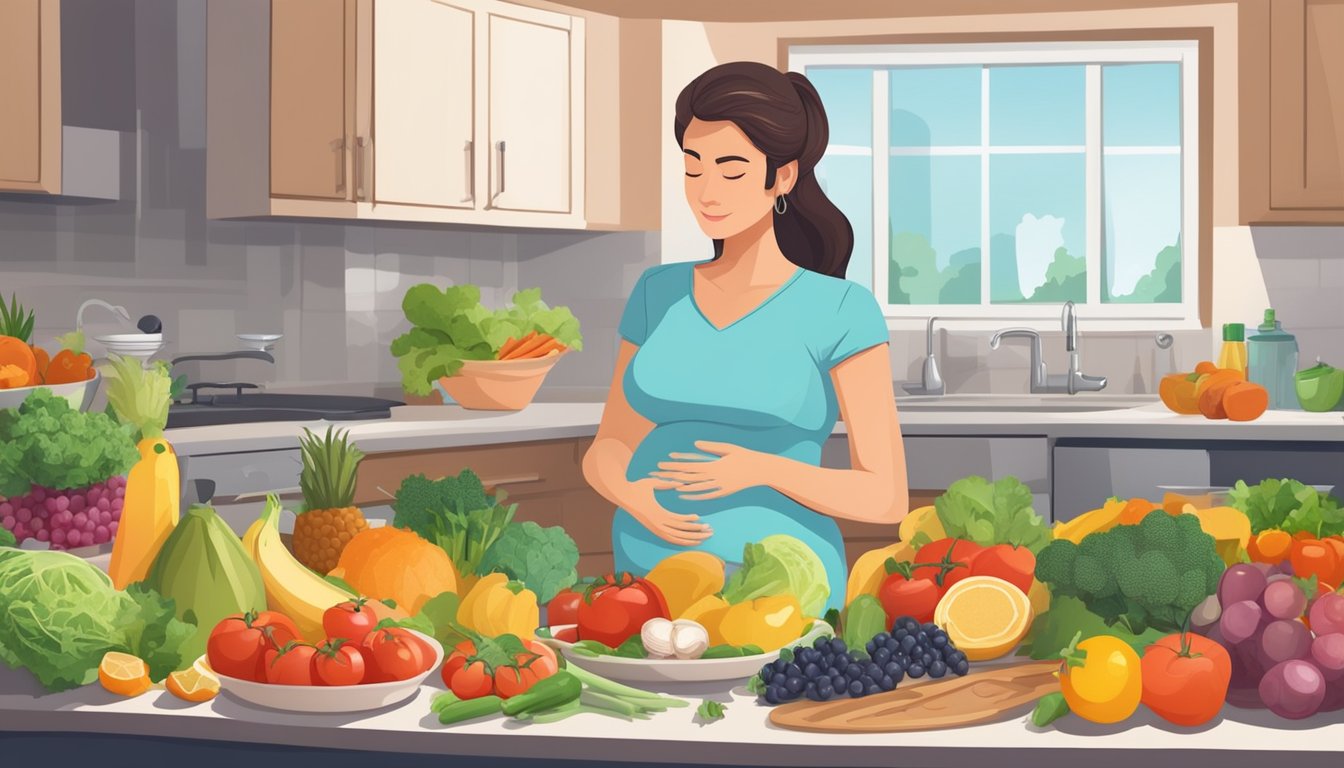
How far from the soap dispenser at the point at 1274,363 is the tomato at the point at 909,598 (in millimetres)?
2859

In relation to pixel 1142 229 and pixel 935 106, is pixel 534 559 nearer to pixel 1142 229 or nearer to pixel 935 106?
pixel 935 106

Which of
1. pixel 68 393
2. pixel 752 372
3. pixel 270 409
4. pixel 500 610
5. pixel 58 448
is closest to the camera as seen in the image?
pixel 500 610

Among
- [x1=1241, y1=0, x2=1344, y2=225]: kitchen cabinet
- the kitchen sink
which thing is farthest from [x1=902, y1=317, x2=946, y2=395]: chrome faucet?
[x1=1241, y1=0, x2=1344, y2=225]: kitchen cabinet

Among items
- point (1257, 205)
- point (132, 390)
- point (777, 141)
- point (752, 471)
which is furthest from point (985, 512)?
point (1257, 205)

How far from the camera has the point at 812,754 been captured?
1.17 m

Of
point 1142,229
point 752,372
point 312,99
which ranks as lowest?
point 752,372

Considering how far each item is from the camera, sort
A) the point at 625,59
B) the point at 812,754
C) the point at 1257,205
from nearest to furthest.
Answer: the point at 812,754 → the point at 1257,205 → the point at 625,59

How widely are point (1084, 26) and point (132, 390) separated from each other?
325 centimetres

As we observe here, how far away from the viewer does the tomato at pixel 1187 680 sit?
4.01 feet

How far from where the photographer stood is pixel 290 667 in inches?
49.5

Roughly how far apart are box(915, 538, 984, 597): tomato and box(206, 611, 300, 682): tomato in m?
0.69

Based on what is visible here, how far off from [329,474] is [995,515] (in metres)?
0.80

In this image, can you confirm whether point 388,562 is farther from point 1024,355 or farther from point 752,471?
point 1024,355

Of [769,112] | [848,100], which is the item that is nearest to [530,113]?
[848,100]
